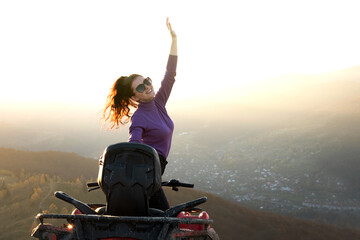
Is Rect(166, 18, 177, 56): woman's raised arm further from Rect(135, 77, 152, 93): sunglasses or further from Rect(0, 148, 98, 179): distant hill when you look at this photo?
Rect(0, 148, 98, 179): distant hill

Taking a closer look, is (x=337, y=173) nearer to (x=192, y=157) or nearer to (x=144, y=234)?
(x=192, y=157)

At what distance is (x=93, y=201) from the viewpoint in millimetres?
11094

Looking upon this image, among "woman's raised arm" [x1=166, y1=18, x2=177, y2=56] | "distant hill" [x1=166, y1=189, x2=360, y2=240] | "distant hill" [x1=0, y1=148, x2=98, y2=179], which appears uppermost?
"woman's raised arm" [x1=166, y1=18, x2=177, y2=56]

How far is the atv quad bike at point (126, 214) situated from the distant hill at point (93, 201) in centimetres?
675

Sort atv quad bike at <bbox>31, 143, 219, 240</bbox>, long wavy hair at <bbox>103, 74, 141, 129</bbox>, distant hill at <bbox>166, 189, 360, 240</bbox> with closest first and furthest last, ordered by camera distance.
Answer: atv quad bike at <bbox>31, 143, 219, 240</bbox> → long wavy hair at <bbox>103, 74, 141, 129</bbox> → distant hill at <bbox>166, 189, 360, 240</bbox>

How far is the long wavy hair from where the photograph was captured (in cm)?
405

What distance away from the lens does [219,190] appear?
25906mm

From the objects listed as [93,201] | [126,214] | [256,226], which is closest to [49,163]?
[93,201]

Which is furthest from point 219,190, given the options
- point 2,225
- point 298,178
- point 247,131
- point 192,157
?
point 247,131

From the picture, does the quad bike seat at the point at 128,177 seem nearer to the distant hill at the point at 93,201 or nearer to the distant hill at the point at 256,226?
the distant hill at the point at 93,201

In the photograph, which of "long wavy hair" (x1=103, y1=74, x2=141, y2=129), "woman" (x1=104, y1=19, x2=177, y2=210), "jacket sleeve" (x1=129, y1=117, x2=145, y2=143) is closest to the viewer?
"jacket sleeve" (x1=129, y1=117, x2=145, y2=143)

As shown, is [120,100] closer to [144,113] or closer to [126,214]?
[144,113]

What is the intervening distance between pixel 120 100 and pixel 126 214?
62.3 inches

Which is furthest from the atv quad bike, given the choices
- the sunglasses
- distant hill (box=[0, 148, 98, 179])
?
distant hill (box=[0, 148, 98, 179])
